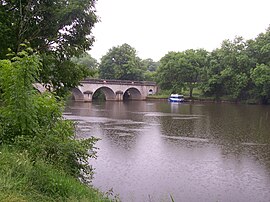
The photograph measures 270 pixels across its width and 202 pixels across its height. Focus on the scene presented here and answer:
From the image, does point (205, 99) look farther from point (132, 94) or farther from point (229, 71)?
point (132, 94)

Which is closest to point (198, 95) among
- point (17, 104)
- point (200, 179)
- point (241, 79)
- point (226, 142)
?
point (241, 79)

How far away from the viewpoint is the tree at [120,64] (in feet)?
242

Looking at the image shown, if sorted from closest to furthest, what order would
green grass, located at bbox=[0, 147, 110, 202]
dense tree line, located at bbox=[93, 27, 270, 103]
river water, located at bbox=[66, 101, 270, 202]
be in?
green grass, located at bbox=[0, 147, 110, 202]
river water, located at bbox=[66, 101, 270, 202]
dense tree line, located at bbox=[93, 27, 270, 103]

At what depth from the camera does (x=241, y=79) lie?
56.2m

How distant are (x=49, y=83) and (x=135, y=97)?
62044mm

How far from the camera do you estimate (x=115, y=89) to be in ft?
216

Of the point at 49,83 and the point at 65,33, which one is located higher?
the point at 65,33

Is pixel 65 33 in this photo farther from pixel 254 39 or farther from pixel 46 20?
pixel 254 39

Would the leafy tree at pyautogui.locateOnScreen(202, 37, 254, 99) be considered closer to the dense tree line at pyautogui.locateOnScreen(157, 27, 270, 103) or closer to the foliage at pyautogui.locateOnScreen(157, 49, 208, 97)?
the dense tree line at pyautogui.locateOnScreen(157, 27, 270, 103)

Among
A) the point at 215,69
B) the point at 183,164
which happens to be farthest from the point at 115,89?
the point at 183,164

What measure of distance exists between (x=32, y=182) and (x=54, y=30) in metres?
7.51

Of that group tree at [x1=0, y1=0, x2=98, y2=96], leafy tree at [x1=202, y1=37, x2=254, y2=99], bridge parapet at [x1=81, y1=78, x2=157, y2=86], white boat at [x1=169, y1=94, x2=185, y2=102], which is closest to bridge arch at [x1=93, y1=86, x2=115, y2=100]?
bridge parapet at [x1=81, y1=78, x2=157, y2=86]

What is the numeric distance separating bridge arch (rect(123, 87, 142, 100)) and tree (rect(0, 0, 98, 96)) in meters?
58.3

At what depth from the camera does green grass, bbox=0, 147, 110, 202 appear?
4.98 m
